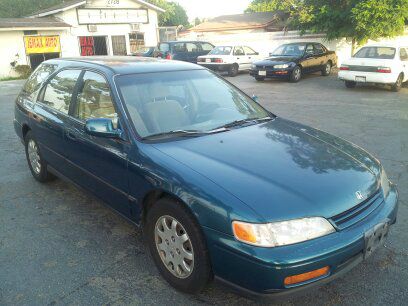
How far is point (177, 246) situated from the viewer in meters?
2.72

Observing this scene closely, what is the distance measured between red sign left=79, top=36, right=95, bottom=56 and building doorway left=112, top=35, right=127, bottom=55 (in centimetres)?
144

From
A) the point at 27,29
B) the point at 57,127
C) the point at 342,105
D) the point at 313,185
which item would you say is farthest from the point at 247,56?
the point at 313,185

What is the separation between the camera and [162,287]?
2883 mm

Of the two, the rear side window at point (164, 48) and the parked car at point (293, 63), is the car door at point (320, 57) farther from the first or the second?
the rear side window at point (164, 48)

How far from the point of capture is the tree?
15.8m

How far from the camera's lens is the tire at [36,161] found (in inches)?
189

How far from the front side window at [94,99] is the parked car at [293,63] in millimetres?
12111

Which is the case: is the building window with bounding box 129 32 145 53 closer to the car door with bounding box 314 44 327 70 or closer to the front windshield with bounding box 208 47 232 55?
the front windshield with bounding box 208 47 232 55

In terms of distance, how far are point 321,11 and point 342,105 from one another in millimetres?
8996

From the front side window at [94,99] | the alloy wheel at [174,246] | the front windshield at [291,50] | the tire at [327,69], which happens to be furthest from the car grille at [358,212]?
the tire at [327,69]

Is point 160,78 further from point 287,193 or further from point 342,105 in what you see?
point 342,105

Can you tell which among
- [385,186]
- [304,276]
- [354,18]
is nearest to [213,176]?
[304,276]

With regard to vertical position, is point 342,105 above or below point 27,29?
below

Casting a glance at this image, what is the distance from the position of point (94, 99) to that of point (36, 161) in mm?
1857
